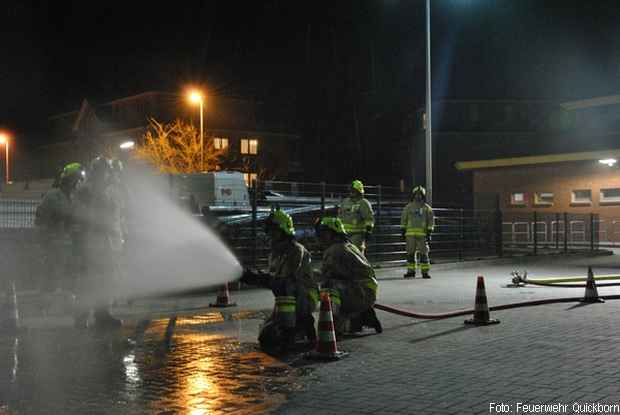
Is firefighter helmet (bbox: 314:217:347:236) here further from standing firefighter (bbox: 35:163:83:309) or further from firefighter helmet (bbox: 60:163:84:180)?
firefighter helmet (bbox: 60:163:84:180)

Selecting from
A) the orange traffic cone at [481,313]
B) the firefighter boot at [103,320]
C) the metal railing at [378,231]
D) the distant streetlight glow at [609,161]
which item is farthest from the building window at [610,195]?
the firefighter boot at [103,320]

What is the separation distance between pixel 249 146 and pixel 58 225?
51.0 meters

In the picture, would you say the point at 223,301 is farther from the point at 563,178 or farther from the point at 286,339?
the point at 563,178

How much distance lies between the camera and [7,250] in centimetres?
1563

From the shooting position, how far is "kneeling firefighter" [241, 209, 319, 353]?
8.50 m

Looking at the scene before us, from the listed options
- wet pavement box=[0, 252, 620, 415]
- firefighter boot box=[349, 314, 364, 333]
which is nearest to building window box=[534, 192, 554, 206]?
wet pavement box=[0, 252, 620, 415]

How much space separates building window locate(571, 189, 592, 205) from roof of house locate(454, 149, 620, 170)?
6.40 feet

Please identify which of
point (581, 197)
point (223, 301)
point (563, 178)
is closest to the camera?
point (223, 301)

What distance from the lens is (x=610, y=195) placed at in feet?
126

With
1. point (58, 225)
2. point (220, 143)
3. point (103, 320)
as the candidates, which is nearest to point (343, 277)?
point (103, 320)

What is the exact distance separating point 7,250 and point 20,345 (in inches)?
273

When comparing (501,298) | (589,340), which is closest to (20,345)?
(589,340)

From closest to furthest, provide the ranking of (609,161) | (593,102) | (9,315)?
1. (9,315)
2. (609,161)
3. (593,102)

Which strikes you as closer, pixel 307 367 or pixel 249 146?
pixel 307 367
